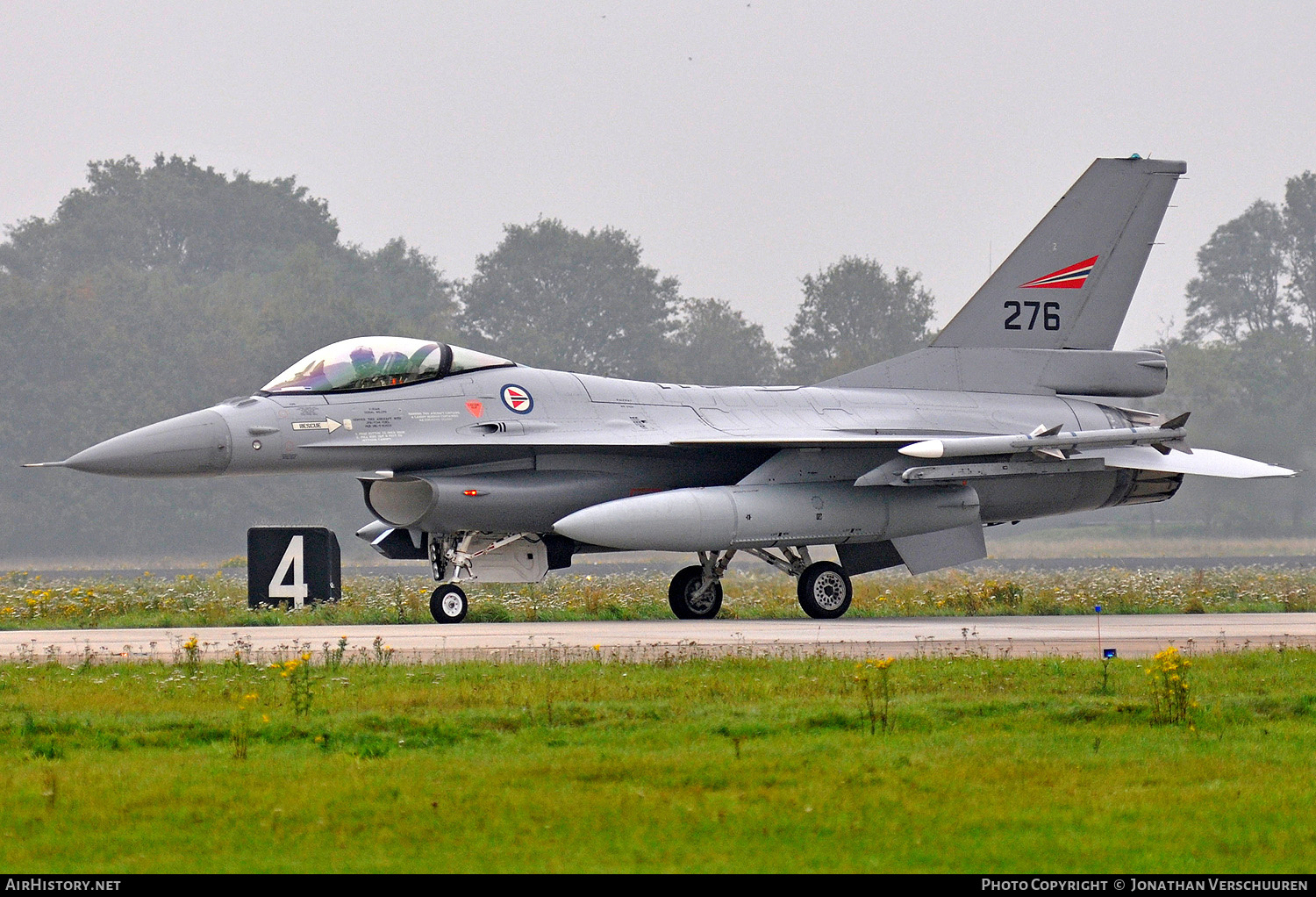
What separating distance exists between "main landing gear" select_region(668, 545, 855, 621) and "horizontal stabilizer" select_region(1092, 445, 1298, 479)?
10.7 ft

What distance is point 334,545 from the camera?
17.6 metres

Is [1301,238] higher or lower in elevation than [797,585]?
higher

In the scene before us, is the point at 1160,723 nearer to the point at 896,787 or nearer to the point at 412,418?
the point at 896,787

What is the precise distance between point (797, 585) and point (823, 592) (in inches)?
12.3

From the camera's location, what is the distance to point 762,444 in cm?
1605

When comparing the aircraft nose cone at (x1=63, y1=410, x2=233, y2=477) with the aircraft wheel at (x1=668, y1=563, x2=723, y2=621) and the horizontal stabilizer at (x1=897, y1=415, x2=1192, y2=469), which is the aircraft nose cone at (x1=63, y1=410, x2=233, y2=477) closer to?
the aircraft wheel at (x1=668, y1=563, x2=723, y2=621)

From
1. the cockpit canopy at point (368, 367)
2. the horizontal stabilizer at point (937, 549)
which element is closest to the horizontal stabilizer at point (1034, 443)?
the horizontal stabilizer at point (937, 549)

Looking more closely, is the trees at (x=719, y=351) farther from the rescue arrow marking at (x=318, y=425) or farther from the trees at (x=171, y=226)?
the rescue arrow marking at (x=318, y=425)

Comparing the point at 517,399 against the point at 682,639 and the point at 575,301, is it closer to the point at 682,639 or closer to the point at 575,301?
the point at 682,639

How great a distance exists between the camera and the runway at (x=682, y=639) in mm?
11352

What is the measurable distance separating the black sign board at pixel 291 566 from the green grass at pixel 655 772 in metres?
6.90

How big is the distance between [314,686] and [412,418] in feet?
21.3

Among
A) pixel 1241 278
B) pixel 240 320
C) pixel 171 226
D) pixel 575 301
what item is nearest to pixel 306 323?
pixel 240 320

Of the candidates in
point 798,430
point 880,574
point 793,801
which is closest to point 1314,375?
point 880,574
